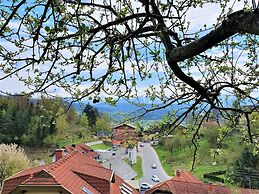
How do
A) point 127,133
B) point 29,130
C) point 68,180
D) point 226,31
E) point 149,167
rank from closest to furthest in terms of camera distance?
point 226,31 → point 127,133 → point 68,180 → point 149,167 → point 29,130

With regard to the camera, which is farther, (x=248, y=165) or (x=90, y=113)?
(x=90, y=113)

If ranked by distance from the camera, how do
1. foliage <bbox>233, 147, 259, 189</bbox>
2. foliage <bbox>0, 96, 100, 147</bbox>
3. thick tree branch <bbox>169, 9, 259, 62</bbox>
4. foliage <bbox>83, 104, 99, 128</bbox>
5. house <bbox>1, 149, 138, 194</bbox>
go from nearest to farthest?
1. thick tree branch <bbox>169, 9, 259, 62</bbox>
2. foliage <bbox>83, 104, 99, 128</bbox>
3. house <bbox>1, 149, 138, 194</bbox>
4. foliage <bbox>233, 147, 259, 189</bbox>
5. foliage <bbox>0, 96, 100, 147</bbox>

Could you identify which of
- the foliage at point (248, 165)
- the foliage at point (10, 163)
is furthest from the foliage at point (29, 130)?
the foliage at point (248, 165)

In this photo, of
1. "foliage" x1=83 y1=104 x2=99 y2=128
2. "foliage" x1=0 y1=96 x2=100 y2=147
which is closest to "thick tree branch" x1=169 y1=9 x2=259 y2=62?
"foliage" x1=83 y1=104 x2=99 y2=128

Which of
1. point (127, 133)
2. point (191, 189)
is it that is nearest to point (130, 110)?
point (127, 133)

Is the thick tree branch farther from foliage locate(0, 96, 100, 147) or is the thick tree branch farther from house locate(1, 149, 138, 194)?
foliage locate(0, 96, 100, 147)

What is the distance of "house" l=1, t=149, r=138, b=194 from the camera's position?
10341 mm

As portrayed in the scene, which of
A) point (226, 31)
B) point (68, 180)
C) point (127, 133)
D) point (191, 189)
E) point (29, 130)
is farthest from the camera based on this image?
point (29, 130)

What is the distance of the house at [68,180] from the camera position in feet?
33.9

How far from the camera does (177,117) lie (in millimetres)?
2289

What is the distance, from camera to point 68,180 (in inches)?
427

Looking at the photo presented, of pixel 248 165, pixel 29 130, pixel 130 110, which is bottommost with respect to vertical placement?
pixel 248 165

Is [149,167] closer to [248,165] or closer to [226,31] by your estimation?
[248,165]

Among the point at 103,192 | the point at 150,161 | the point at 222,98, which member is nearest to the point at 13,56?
the point at 222,98
